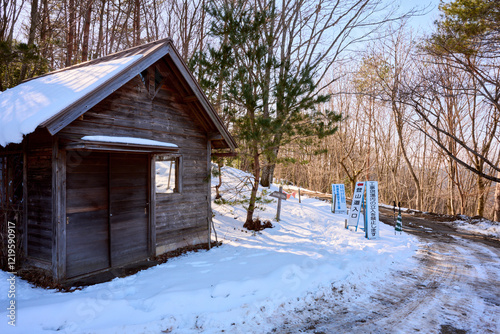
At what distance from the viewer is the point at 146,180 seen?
7.34 m

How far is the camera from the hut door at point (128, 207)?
6.62 m

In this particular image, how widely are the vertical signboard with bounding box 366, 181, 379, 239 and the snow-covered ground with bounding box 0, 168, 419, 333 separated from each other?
716 mm

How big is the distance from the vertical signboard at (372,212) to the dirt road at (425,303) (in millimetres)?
1752

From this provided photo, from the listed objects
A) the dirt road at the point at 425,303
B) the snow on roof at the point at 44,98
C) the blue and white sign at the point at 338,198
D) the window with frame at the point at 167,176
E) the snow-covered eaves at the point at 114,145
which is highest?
the snow on roof at the point at 44,98

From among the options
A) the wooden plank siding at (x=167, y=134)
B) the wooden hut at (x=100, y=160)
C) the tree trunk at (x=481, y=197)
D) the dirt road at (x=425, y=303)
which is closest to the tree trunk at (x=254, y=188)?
the wooden plank siding at (x=167, y=134)

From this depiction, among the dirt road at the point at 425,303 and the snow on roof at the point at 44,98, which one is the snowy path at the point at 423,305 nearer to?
the dirt road at the point at 425,303

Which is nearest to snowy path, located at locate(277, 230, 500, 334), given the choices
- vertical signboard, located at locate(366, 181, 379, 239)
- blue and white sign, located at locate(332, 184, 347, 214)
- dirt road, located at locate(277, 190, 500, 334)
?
dirt road, located at locate(277, 190, 500, 334)

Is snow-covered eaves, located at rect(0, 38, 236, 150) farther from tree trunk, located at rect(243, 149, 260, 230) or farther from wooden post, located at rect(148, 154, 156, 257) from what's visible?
tree trunk, located at rect(243, 149, 260, 230)

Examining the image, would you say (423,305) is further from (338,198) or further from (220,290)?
(338,198)

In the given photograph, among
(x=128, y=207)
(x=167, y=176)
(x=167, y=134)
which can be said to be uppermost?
(x=167, y=134)

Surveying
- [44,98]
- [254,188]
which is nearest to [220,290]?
[44,98]

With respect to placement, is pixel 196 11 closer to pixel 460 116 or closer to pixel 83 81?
pixel 83 81

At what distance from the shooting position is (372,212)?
33.5 feet

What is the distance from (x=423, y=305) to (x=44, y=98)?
326 inches
